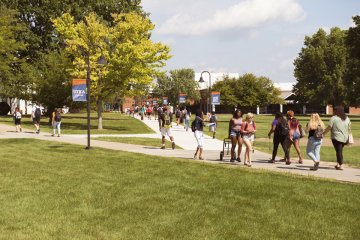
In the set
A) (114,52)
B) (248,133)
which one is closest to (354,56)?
(114,52)

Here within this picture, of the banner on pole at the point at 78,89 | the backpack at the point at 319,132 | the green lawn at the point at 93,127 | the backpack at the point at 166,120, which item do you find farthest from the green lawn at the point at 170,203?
the green lawn at the point at 93,127

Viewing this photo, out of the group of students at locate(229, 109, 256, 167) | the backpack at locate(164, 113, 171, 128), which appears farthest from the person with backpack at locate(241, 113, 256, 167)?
the backpack at locate(164, 113, 171, 128)

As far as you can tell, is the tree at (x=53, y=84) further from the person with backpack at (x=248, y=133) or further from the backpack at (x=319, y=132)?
the backpack at (x=319, y=132)

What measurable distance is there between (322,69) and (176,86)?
3040 centimetres

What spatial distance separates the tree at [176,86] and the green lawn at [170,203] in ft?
273

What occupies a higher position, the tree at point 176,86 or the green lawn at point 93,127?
the tree at point 176,86

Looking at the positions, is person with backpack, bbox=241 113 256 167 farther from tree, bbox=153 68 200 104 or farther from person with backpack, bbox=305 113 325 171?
tree, bbox=153 68 200 104

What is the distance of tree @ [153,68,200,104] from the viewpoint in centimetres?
9681

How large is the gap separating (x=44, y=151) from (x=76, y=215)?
1083cm

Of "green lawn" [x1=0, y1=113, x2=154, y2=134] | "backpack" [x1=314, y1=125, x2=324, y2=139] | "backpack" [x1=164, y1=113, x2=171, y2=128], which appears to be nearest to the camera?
"backpack" [x1=314, y1=125, x2=324, y2=139]

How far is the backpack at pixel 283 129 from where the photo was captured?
14391 millimetres

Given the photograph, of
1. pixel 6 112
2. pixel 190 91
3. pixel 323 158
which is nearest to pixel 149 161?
pixel 323 158

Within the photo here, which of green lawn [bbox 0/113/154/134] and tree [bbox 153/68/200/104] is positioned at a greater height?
tree [bbox 153/68/200/104]

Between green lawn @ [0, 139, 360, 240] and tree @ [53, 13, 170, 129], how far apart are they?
19.9m
